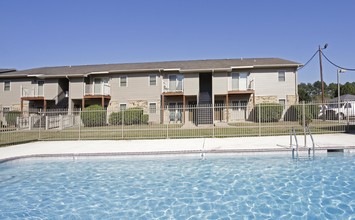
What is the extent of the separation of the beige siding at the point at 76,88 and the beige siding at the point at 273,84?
18.0 m

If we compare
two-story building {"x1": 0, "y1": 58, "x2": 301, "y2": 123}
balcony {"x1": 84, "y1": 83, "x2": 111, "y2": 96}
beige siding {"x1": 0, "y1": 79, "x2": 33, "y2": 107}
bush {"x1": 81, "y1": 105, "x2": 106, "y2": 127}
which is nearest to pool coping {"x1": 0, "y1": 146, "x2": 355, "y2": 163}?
bush {"x1": 81, "y1": 105, "x2": 106, "y2": 127}

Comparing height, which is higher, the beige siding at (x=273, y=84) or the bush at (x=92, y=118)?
the beige siding at (x=273, y=84)

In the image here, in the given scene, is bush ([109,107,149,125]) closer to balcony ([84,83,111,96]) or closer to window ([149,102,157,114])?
window ([149,102,157,114])

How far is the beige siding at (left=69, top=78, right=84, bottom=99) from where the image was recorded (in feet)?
77.3

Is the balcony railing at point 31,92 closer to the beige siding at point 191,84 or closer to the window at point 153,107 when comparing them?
the window at point 153,107

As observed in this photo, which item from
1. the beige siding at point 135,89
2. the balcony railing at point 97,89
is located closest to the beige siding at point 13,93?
the balcony railing at point 97,89

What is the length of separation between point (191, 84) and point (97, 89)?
10135 millimetres

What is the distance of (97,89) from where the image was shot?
945 inches

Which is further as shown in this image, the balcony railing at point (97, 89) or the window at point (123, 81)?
the window at point (123, 81)

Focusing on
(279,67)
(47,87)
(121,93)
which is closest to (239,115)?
(279,67)

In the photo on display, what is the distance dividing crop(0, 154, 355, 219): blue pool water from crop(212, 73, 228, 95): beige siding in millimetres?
14008

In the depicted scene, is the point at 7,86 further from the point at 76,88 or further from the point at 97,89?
the point at 97,89

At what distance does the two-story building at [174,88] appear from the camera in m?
22.6

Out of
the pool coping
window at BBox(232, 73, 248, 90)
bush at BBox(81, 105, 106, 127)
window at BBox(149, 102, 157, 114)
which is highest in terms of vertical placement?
window at BBox(232, 73, 248, 90)
